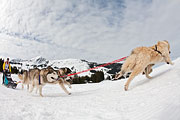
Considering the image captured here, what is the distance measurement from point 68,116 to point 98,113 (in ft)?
2.11

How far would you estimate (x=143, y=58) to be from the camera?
432 centimetres

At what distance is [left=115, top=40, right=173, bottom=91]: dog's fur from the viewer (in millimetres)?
4320

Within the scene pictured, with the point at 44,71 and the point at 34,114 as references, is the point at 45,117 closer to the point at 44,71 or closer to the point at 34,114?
the point at 34,114

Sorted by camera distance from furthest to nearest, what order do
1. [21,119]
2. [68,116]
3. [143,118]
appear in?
[68,116], [21,119], [143,118]

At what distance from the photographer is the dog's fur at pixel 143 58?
4.32 metres

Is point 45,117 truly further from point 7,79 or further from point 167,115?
point 7,79

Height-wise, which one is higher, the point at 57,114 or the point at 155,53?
the point at 155,53

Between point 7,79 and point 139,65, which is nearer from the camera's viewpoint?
point 139,65


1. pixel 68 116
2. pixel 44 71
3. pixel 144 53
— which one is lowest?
pixel 68 116

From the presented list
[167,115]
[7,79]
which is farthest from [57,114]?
[7,79]

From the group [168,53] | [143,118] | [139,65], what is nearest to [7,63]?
[139,65]

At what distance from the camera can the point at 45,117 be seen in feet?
7.38

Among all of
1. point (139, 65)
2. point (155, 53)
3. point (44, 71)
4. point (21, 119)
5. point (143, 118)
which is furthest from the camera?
point (44, 71)

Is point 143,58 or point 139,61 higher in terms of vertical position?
point 143,58
